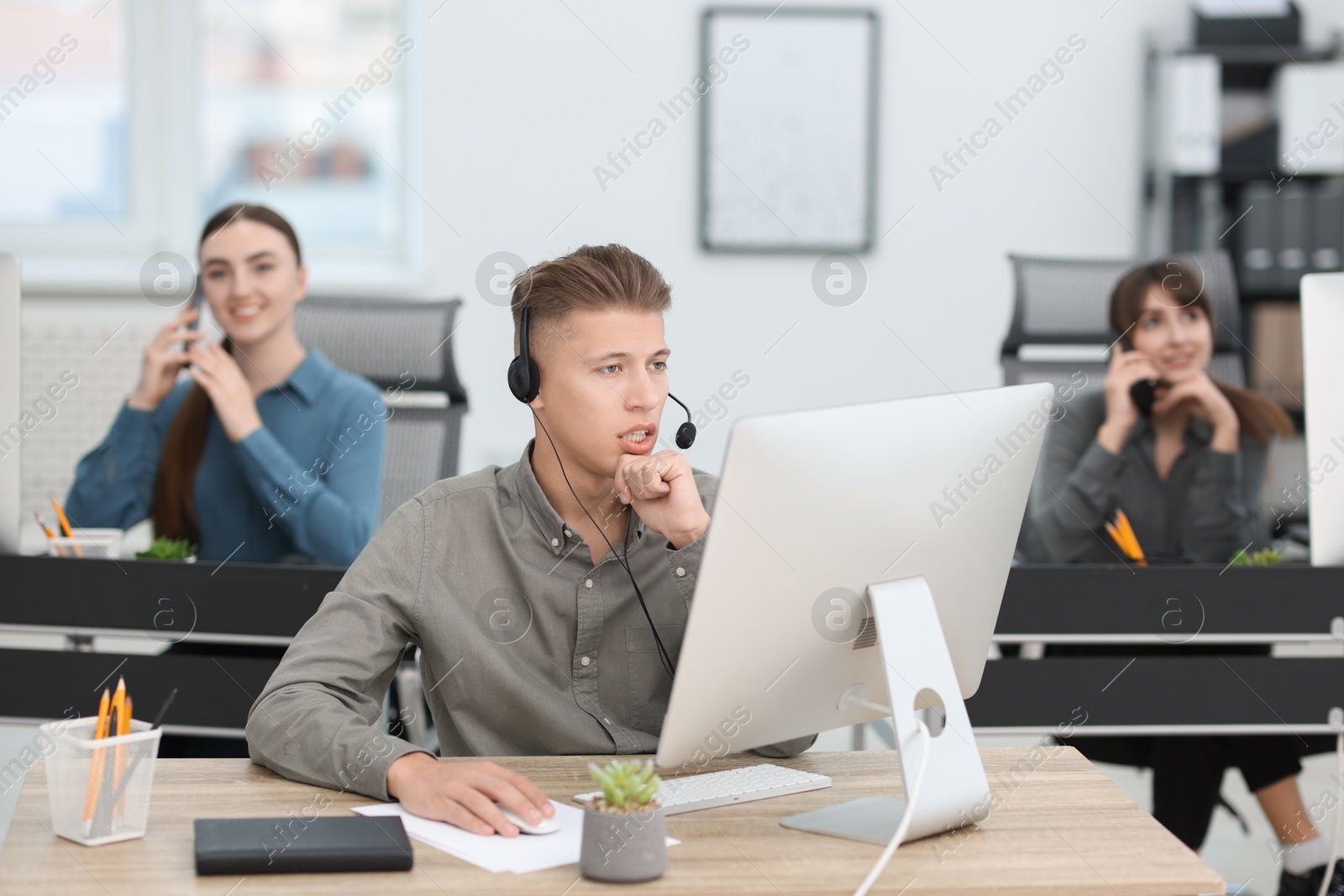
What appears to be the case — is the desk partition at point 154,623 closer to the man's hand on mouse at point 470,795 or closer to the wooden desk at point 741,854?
the wooden desk at point 741,854

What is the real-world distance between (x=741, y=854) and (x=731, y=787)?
0.55 ft

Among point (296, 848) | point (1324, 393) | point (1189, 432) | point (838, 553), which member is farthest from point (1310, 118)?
point (296, 848)

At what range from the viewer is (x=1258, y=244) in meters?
3.76

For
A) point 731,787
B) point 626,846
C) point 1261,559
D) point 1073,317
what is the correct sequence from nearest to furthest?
1. point 626,846
2. point 731,787
3. point 1261,559
4. point 1073,317

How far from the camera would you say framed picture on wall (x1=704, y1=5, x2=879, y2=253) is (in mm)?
3959

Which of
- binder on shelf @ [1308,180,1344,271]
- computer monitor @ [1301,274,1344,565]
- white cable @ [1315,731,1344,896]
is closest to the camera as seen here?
computer monitor @ [1301,274,1344,565]

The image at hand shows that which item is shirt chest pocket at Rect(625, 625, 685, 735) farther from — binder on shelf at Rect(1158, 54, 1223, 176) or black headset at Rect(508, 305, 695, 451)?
binder on shelf at Rect(1158, 54, 1223, 176)

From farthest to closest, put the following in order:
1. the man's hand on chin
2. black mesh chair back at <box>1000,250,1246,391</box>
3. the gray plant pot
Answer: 1. black mesh chair back at <box>1000,250,1246,391</box>
2. the man's hand on chin
3. the gray plant pot

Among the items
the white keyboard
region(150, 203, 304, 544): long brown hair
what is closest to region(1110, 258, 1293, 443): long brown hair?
the white keyboard

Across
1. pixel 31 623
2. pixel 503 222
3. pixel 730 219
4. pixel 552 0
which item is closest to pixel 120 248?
pixel 503 222

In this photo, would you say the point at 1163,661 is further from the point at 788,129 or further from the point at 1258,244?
the point at 788,129

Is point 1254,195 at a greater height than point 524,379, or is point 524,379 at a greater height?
point 1254,195

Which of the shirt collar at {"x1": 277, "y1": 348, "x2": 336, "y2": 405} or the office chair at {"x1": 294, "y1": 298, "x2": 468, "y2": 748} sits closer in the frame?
the shirt collar at {"x1": 277, "y1": 348, "x2": 336, "y2": 405}

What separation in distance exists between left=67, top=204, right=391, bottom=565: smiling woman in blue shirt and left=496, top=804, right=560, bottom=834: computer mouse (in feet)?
3.83
